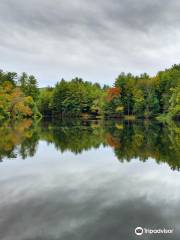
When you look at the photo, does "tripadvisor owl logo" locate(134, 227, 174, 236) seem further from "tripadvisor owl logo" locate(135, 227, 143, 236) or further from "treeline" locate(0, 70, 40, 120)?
"treeline" locate(0, 70, 40, 120)

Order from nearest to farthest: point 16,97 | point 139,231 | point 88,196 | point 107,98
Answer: point 139,231
point 88,196
point 16,97
point 107,98

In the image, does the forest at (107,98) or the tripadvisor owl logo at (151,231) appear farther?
the forest at (107,98)

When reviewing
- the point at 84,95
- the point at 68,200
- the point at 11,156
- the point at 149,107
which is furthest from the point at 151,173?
the point at 84,95

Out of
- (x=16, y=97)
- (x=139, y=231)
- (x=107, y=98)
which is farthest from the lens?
(x=107, y=98)

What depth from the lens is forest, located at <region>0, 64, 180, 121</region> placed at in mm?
74875

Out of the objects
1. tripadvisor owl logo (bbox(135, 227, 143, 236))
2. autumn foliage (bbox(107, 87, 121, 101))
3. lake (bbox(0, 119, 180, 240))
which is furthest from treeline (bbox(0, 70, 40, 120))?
tripadvisor owl logo (bbox(135, 227, 143, 236))

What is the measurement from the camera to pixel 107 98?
8156cm

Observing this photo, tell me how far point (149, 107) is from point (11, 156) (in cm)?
6530

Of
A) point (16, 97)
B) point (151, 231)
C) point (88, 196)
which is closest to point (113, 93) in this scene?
point (16, 97)

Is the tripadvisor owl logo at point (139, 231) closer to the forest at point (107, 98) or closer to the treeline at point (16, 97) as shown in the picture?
the treeline at point (16, 97)

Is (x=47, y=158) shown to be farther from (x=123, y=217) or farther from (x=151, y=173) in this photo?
(x=123, y=217)

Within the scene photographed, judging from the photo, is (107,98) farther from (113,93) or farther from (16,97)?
(16,97)

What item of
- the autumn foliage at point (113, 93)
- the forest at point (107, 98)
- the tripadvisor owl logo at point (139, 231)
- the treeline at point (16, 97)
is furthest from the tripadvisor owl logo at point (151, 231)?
the autumn foliage at point (113, 93)

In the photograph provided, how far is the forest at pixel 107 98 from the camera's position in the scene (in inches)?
2948
